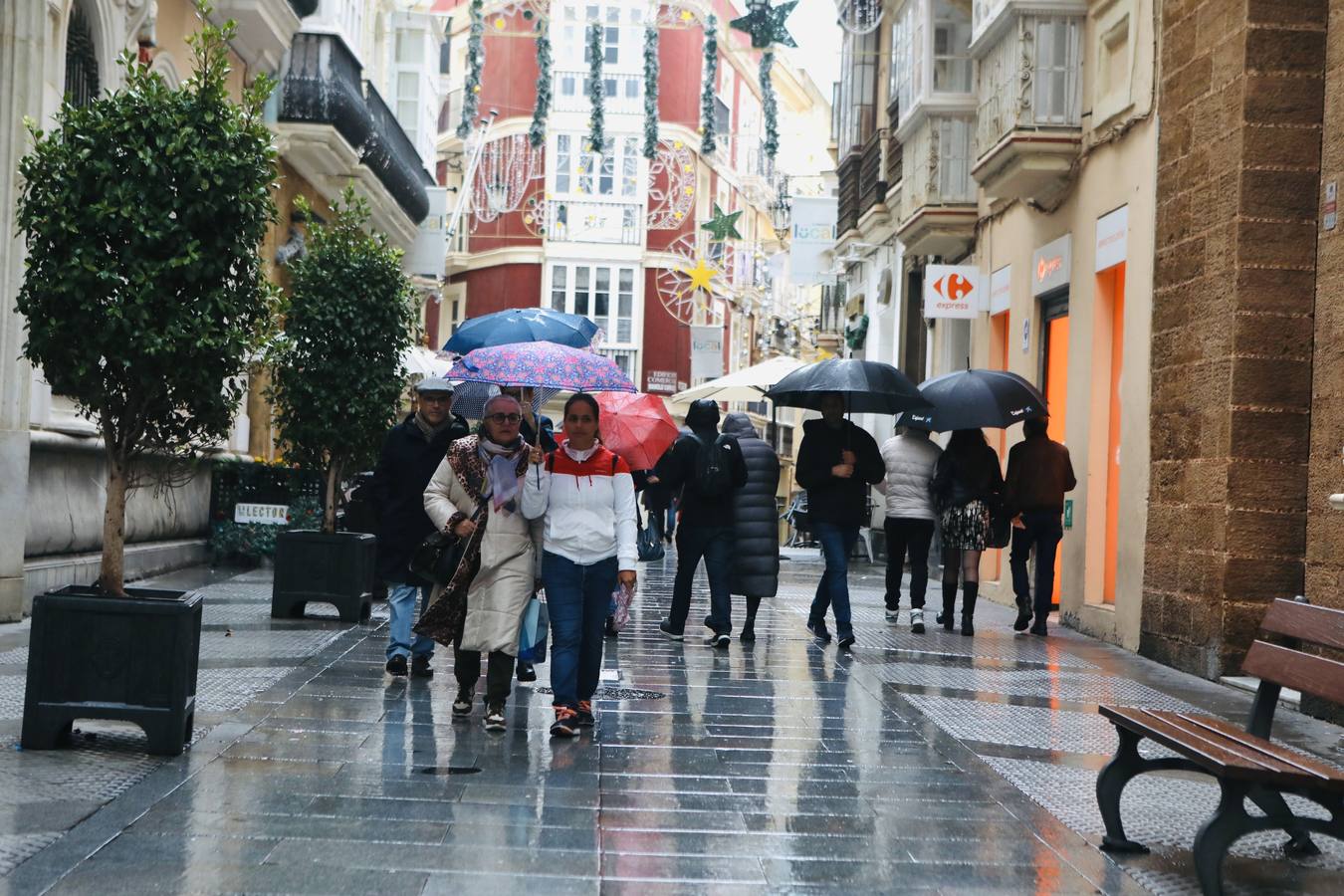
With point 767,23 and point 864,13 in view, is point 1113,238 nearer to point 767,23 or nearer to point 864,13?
point 767,23

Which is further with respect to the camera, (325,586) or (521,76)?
(521,76)

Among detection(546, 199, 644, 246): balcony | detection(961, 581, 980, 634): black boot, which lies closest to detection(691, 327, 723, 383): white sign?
detection(546, 199, 644, 246): balcony

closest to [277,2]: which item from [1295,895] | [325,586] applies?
[325,586]

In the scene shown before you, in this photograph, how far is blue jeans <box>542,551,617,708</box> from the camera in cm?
853

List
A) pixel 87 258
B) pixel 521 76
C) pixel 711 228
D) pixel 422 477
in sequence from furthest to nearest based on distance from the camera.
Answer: pixel 521 76
pixel 711 228
pixel 422 477
pixel 87 258

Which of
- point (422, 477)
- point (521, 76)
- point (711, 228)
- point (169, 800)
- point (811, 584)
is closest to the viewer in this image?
point (169, 800)

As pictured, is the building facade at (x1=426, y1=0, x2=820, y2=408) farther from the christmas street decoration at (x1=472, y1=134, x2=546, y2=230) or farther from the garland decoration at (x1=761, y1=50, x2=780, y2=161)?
the garland decoration at (x1=761, y1=50, x2=780, y2=161)

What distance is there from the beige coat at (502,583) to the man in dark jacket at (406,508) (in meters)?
1.69

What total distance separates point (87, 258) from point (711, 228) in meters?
36.5

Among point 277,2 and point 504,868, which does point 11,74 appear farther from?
point 504,868

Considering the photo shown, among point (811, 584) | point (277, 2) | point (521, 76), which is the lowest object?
point (811, 584)

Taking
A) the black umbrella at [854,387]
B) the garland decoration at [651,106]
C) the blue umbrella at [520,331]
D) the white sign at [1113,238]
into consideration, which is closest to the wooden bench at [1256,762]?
the blue umbrella at [520,331]

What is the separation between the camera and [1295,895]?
19.2ft

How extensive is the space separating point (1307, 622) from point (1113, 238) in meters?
9.37
